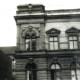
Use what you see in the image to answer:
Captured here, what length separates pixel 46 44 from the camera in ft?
82.8

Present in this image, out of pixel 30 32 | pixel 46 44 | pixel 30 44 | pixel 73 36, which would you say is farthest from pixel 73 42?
pixel 30 32

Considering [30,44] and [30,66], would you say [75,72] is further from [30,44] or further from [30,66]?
[30,44]

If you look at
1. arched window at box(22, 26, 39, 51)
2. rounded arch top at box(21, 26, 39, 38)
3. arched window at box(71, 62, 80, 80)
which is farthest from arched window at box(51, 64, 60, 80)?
rounded arch top at box(21, 26, 39, 38)

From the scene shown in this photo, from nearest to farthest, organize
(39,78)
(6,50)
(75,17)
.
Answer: (39,78)
(75,17)
(6,50)

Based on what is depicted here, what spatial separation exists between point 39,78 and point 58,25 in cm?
637

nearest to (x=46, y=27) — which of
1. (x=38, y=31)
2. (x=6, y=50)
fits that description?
(x=38, y=31)

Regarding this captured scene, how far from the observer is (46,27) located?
25.8 metres

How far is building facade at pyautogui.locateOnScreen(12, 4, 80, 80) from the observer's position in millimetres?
24375

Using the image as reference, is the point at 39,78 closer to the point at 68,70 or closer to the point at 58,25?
the point at 68,70

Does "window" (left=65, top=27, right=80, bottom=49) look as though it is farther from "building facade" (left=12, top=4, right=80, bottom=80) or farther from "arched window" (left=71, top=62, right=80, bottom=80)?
"arched window" (left=71, top=62, right=80, bottom=80)

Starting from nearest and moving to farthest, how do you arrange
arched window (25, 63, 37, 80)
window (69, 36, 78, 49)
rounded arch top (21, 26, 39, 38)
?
arched window (25, 63, 37, 80) → window (69, 36, 78, 49) → rounded arch top (21, 26, 39, 38)

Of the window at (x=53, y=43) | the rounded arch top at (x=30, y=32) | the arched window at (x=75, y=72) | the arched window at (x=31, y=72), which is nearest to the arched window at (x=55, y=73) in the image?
the arched window at (x=75, y=72)

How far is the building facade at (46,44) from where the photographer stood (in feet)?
80.0

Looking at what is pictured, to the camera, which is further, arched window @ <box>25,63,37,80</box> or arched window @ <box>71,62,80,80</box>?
arched window @ <box>25,63,37,80</box>
